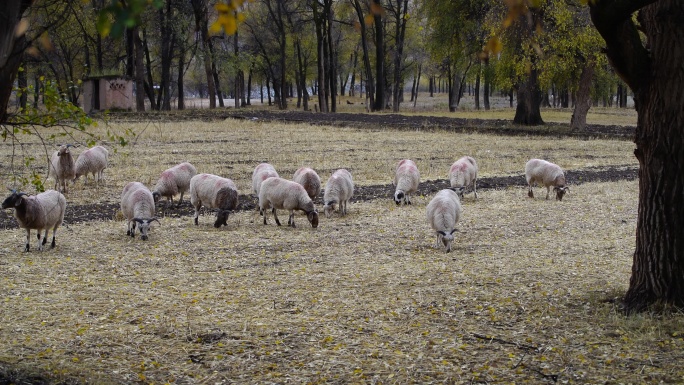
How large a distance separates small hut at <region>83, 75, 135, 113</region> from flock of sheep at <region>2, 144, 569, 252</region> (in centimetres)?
2968

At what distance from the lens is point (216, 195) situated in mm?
12766

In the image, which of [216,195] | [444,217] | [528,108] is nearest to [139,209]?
[216,195]

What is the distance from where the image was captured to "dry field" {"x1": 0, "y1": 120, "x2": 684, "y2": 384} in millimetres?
5938

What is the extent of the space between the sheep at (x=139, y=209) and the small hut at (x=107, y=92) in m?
35.2

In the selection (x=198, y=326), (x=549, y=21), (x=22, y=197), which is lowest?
(x=198, y=326)

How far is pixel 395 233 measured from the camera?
12.0 metres

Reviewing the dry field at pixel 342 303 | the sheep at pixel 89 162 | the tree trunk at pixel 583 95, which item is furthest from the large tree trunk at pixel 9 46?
the tree trunk at pixel 583 95

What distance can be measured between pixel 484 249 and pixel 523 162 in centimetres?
1291

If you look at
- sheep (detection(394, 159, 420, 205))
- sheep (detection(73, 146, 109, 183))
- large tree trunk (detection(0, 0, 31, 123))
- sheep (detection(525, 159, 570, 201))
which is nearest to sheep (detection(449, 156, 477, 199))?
sheep (detection(394, 159, 420, 205))

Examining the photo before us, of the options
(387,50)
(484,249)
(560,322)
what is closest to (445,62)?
(387,50)

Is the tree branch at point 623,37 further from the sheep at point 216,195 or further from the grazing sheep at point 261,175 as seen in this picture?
the grazing sheep at point 261,175

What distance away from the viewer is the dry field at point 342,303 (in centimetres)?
594

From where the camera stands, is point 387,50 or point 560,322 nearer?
point 560,322

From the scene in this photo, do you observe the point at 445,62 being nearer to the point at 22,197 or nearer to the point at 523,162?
the point at 523,162
